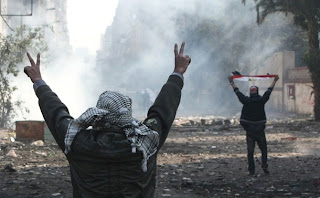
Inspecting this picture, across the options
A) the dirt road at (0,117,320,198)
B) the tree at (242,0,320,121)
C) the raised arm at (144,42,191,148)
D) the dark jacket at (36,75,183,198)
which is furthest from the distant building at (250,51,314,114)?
the dark jacket at (36,75,183,198)

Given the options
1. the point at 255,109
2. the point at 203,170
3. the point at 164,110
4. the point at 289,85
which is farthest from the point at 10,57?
the point at 289,85

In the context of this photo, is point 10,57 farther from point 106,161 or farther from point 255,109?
point 106,161

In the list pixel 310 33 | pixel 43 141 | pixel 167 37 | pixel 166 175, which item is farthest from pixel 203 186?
pixel 167 37

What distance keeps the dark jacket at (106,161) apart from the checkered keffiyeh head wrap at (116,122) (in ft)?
0.09

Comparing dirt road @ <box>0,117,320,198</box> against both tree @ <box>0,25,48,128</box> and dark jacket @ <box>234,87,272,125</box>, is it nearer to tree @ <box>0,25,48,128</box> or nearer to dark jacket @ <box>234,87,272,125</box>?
dark jacket @ <box>234,87,272,125</box>

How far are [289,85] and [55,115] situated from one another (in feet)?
86.7

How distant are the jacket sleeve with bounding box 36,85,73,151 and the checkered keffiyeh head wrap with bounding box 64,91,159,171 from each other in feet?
0.20

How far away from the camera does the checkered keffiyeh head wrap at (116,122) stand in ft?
6.41

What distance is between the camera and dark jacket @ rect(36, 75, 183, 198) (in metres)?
1.96

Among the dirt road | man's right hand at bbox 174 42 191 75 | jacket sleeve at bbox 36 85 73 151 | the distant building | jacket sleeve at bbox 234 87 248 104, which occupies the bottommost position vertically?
the dirt road

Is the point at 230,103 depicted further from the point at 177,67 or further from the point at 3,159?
the point at 177,67

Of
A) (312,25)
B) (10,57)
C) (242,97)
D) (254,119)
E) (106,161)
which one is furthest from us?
(312,25)

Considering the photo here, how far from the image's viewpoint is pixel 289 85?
2731 centimetres

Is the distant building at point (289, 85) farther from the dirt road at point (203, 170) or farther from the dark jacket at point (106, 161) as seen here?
the dark jacket at point (106, 161)
